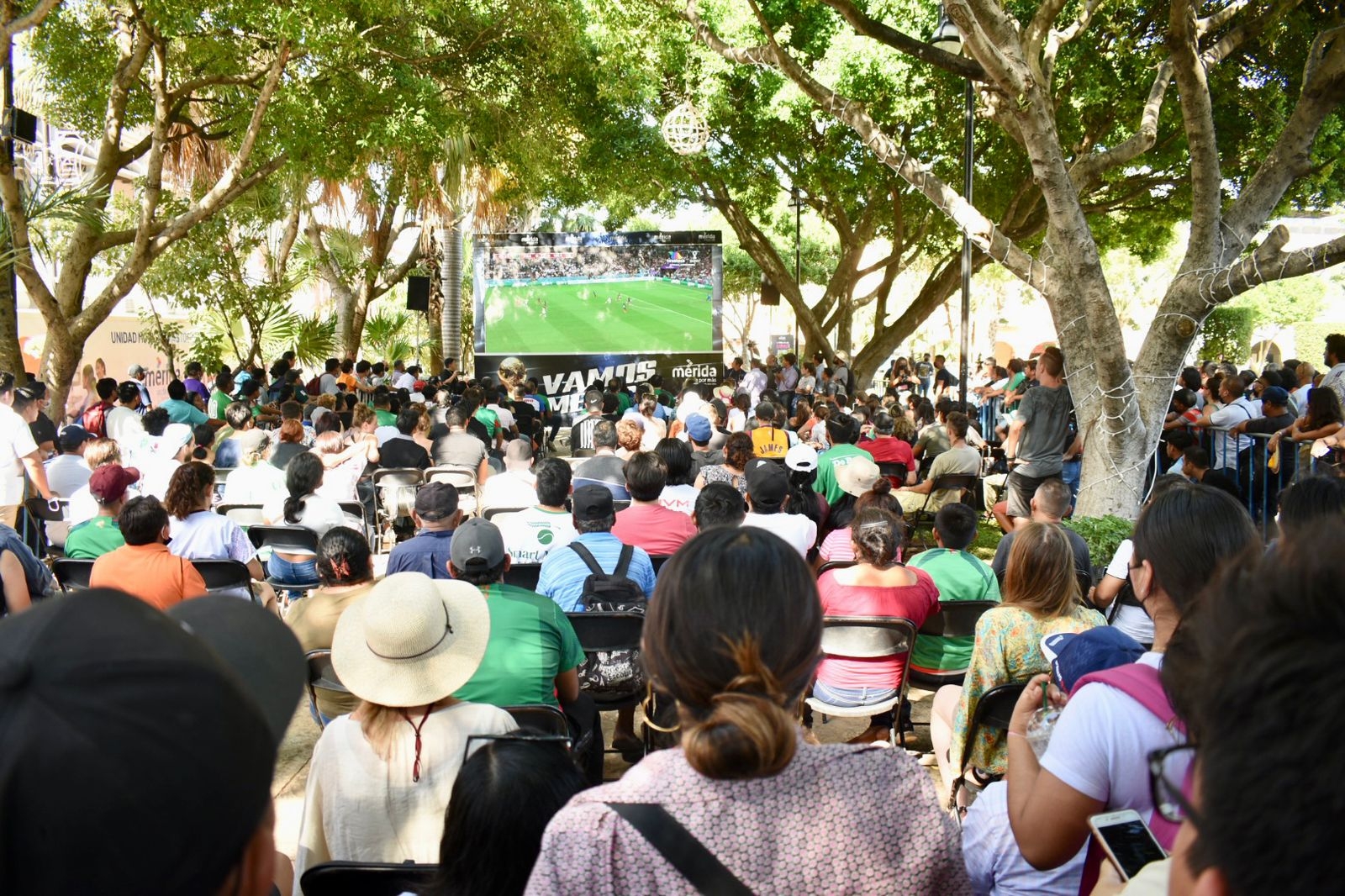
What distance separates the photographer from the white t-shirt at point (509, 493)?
24.2ft

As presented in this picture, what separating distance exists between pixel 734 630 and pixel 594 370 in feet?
71.9

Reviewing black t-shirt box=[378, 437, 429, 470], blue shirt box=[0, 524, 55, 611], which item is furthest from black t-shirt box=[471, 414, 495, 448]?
blue shirt box=[0, 524, 55, 611]

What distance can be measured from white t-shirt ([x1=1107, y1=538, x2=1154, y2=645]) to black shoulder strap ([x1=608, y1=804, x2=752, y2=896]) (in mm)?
3446

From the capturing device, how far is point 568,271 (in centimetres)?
2347

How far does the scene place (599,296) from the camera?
940 inches

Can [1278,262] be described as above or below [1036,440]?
above

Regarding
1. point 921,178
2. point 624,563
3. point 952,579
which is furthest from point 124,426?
point 952,579

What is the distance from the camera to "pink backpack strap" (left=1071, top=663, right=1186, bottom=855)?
6.36 ft

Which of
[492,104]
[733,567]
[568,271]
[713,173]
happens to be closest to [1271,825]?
[733,567]

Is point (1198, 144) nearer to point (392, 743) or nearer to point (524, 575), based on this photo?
point (524, 575)

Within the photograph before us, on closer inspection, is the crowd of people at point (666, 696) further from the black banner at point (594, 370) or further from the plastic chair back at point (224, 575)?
the black banner at point (594, 370)

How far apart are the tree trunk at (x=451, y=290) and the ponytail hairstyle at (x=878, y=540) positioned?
20.5 metres

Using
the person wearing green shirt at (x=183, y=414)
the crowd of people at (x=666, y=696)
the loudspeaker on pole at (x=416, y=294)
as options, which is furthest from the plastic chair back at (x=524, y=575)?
the loudspeaker on pole at (x=416, y=294)

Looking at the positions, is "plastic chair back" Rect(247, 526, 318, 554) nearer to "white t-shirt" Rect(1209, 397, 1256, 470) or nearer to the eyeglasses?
the eyeglasses
